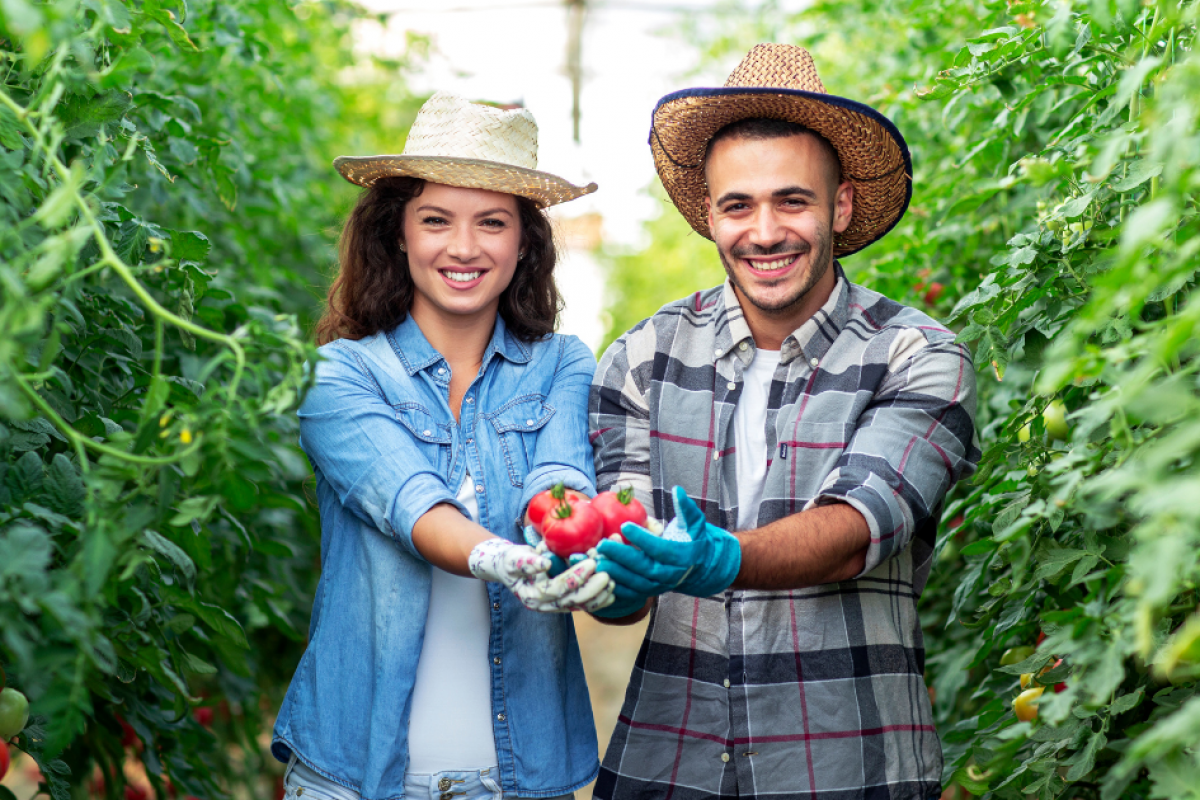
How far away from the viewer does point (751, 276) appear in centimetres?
205

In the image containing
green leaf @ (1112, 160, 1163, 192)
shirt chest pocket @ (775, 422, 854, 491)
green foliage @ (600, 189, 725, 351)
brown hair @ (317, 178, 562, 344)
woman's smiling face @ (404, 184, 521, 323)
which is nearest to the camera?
green leaf @ (1112, 160, 1163, 192)

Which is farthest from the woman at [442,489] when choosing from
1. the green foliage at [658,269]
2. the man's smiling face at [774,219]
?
the green foliage at [658,269]

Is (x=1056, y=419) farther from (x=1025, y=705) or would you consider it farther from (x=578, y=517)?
(x=578, y=517)

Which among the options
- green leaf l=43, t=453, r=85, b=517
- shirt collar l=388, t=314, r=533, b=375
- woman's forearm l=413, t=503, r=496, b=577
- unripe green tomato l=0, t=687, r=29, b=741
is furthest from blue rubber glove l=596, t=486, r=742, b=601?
unripe green tomato l=0, t=687, r=29, b=741

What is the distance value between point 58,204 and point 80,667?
476mm

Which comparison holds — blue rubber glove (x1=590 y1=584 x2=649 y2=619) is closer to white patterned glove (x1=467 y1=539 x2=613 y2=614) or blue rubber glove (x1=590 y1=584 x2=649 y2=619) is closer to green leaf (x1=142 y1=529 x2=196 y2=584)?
white patterned glove (x1=467 y1=539 x2=613 y2=614)

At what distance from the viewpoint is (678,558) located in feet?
5.41

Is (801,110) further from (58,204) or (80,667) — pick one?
(80,667)

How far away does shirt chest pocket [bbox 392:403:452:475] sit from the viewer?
1.99 meters

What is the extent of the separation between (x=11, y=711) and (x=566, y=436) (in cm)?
100

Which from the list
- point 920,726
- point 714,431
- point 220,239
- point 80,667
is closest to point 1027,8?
point 714,431

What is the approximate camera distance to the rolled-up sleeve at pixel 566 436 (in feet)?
6.48

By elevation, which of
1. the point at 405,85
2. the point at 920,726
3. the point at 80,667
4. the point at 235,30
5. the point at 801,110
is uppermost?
the point at 405,85

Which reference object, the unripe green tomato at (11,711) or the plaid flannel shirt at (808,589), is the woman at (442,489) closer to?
the plaid flannel shirt at (808,589)
